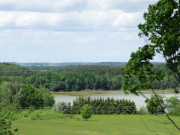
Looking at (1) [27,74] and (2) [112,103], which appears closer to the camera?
(2) [112,103]

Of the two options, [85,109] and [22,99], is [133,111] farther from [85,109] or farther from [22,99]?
[22,99]

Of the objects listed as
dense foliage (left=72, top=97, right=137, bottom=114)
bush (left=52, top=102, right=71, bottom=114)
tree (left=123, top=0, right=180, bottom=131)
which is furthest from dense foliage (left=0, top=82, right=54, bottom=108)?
tree (left=123, top=0, right=180, bottom=131)

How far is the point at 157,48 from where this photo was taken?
278 inches

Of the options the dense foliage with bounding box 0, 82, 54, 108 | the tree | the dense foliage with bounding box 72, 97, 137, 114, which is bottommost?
the dense foliage with bounding box 72, 97, 137, 114

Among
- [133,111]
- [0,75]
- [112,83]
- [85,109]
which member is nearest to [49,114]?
[85,109]

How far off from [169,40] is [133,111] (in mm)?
36214

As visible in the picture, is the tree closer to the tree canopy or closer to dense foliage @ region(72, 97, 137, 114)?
the tree canopy

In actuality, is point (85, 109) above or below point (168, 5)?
below

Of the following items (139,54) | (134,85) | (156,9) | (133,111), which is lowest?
(133,111)

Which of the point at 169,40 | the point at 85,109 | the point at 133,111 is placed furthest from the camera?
the point at 133,111

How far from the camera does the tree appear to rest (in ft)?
22.7

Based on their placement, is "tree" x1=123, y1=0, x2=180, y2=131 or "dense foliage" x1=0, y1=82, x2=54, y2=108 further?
"dense foliage" x1=0, y1=82, x2=54, y2=108

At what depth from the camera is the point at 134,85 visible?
7238mm

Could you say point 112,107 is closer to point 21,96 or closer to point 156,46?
point 21,96
